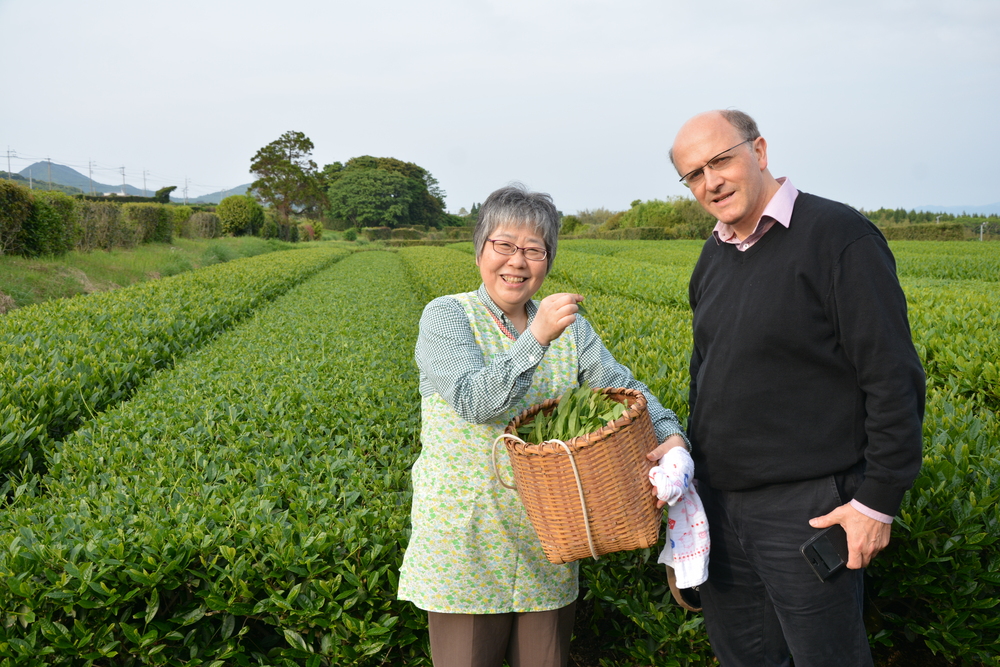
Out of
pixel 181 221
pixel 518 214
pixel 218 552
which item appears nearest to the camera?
pixel 518 214

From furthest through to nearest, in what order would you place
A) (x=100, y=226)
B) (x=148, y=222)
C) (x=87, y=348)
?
1. (x=148, y=222)
2. (x=100, y=226)
3. (x=87, y=348)

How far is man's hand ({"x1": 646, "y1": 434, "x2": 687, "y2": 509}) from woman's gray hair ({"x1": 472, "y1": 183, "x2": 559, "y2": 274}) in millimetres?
628

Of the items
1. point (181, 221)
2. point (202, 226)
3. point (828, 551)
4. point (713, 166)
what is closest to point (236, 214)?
point (202, 226)

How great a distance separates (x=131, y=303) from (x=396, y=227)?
281ft

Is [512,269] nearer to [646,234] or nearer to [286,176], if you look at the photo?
[646,234]

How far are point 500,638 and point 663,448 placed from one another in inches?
30.7

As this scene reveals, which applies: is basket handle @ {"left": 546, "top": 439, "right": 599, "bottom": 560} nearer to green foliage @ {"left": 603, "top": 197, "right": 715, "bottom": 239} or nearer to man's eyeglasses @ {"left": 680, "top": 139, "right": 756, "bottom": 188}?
man's eyeglasses @ {"left": 680, "top": 139, "right": 756, "bottom": 188}

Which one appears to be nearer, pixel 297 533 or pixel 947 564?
pixel 947 564

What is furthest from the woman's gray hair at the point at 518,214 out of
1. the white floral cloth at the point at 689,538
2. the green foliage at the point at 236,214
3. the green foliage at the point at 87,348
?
the green foliage at the point at 236,214

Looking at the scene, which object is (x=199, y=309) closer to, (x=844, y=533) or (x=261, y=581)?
(x=261, y=581)

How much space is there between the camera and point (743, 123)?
179cm

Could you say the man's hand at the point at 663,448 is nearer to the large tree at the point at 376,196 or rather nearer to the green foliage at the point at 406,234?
the green foliage at the point at 406,234

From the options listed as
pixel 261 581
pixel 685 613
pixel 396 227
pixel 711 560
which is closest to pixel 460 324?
pixel 711 560

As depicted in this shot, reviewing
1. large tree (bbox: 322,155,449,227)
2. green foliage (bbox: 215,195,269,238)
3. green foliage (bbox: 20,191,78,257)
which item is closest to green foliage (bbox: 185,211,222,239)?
green foliage (bbox: 215,195,269,238)
